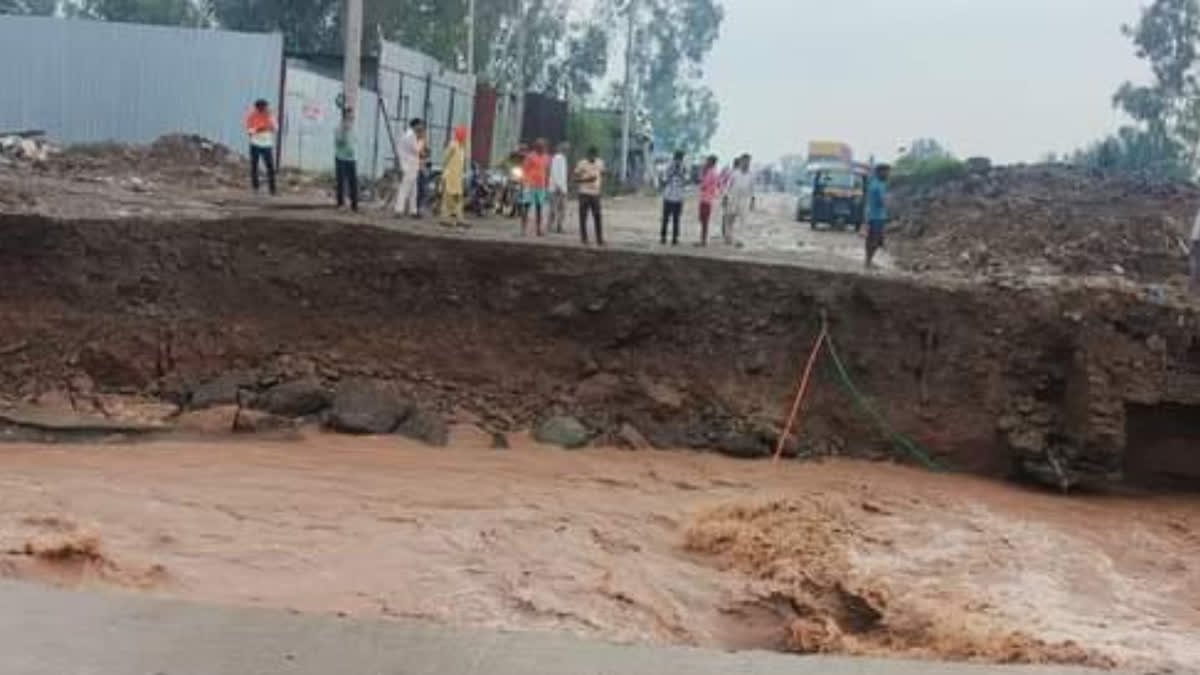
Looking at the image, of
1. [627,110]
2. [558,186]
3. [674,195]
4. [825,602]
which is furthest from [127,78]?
[627,110]

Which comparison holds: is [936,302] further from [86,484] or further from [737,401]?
[86,484]

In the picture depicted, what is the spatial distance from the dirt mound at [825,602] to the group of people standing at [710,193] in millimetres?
8643

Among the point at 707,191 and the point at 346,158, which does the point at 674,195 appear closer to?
the point at 707,191

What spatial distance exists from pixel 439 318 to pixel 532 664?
11.2 metres

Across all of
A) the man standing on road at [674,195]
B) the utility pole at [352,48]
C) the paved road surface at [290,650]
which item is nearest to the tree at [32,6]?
the utility pole at [352,48]

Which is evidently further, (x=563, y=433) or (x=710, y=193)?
(x=710, y=193)

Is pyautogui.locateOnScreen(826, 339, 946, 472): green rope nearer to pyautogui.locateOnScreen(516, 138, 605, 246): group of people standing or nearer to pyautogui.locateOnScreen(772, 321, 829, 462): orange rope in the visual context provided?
pyautogui.locateOnScreen(772, 321, 829, 462): orange rope

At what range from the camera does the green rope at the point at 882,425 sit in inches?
625

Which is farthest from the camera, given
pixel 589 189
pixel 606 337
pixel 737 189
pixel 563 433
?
pixel 737 189

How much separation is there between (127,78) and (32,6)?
3944cm

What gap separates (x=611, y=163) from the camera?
190 ft

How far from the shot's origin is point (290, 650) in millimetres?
5430

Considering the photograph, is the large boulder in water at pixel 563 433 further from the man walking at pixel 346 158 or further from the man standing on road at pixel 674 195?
the man standing on road at pixel 674 195

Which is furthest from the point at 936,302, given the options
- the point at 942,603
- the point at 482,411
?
the point at 942,603
